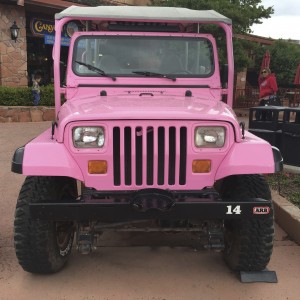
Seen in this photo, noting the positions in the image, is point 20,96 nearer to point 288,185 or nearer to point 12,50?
point 12,50

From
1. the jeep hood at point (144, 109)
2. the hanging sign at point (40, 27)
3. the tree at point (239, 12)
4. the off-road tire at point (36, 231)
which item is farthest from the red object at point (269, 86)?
the hanging sign at point (40, 27)

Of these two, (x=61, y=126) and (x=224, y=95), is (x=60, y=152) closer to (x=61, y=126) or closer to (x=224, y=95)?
(x=61, y=126)

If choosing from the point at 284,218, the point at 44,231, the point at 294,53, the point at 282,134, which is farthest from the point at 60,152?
the point at 294,53

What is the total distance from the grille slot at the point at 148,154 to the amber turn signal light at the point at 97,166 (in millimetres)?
73

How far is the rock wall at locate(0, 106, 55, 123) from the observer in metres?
11.5

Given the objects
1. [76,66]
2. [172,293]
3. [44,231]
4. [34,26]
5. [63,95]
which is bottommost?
[172,293]

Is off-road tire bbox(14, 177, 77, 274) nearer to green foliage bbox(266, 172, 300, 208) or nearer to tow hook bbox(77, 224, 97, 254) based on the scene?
tow hook bbox(77, 224, 97, 254)

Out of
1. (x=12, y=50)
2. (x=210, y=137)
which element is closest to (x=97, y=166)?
(x=210, y=137)

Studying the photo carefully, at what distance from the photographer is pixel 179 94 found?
3891mm

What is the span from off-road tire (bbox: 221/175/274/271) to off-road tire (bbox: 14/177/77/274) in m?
1.34

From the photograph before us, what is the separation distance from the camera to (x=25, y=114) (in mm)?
11664

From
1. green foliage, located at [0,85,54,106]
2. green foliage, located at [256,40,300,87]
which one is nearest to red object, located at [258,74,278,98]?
green foliage, located at [0,85,54,106]

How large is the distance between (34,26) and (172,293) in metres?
12.9

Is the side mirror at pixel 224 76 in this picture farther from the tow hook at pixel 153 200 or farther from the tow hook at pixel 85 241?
the tow hook at pixel 85 241
